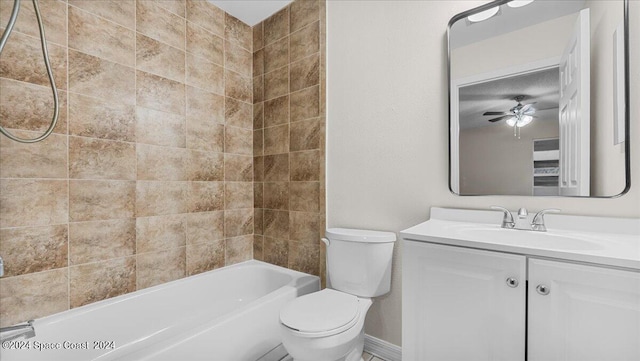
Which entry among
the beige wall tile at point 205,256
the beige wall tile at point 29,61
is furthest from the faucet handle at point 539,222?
the beige wall tile at point 29,61

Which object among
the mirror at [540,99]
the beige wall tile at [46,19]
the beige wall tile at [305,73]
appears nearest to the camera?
the mirror at [540,99]

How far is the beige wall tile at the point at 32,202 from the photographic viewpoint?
1353 mm

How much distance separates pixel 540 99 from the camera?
1.31m

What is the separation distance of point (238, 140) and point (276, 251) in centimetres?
96

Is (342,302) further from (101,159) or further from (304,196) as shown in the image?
(101,159)

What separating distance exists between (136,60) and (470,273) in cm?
212

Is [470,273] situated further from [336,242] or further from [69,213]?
[69,213]

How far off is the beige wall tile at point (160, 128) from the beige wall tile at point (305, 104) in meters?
0.79

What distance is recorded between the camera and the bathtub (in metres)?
1.26

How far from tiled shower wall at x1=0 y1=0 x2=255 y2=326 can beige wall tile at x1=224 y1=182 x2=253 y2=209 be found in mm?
10

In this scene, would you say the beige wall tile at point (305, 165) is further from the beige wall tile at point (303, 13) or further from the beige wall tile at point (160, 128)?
the beige wall tile at point (303, 13)

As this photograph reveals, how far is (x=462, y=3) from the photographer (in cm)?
151

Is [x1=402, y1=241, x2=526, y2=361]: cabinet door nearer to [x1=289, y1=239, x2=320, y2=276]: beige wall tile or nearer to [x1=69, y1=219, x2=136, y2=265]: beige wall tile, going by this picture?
[x1=289, y1=239, x2=320, y2=276]: beige wall tile

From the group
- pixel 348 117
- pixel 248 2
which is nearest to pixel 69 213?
pixel 348 117
